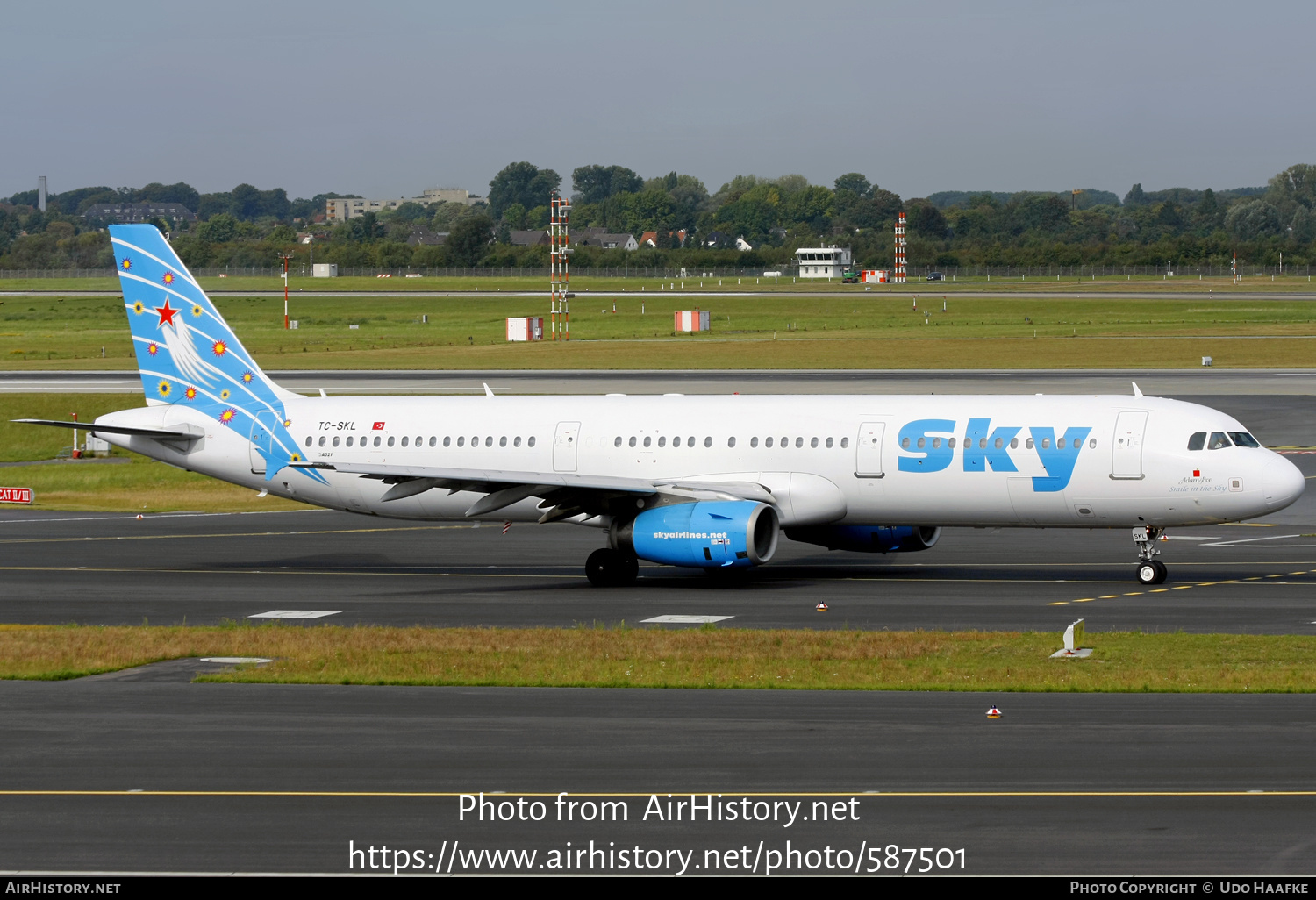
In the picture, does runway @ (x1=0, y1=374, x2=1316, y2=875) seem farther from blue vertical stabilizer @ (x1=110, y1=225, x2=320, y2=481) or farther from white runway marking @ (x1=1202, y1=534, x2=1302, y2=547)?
blue vertical stabilizer @ (x1=110, y1=225, x2=320, y2=481)

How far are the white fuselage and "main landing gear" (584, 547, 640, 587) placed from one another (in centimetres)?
168

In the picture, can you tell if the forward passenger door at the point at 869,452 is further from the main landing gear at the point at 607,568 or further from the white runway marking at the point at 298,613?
the white runway marking at the point at 298,613

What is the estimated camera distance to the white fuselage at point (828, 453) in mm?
34281

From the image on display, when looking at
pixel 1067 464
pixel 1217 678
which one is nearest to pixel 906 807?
pixel 1217 678

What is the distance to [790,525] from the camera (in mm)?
36500

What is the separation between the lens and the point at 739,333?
412 ft

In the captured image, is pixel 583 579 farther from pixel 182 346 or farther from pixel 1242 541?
pixel 1242 541

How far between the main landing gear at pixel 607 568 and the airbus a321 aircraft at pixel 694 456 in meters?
0.04

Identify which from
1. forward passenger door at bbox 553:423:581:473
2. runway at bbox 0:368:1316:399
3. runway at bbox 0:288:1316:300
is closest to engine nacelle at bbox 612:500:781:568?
forward passenger door at bbox 553:423:581:473

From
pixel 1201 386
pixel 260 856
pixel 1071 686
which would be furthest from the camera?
pixel 1201 386

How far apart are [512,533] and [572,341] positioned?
71914mm

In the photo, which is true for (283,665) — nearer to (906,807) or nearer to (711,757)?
(711,757)


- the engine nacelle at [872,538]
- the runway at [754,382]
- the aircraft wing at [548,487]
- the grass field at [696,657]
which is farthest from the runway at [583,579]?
the runway at [754,382]

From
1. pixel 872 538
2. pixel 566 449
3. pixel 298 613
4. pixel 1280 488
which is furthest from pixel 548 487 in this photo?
pixel 1280 488
